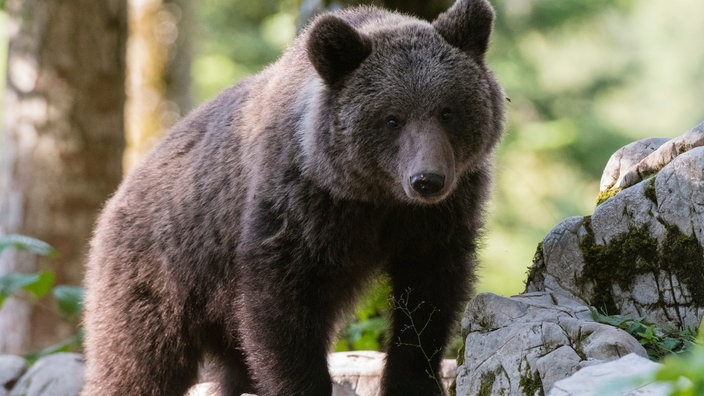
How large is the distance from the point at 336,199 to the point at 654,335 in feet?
5.83

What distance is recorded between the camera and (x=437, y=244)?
5664mm

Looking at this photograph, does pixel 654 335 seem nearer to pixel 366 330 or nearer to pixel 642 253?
pixel 642 253

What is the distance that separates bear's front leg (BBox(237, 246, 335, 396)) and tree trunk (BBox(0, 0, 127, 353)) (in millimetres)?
5171

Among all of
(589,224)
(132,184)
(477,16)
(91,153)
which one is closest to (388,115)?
(477,16)

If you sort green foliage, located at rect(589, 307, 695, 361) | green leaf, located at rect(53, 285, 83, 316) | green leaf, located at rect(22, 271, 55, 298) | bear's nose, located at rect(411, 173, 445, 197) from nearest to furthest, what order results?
green foliage, located at rect(589, 307, 695, 361) → bear's nose, located at rect(411, 173, 445, 197) → green leaf, located at rect(22, 271, 55, 298) → green leaf, located at rect(53, 285, 83, 316)

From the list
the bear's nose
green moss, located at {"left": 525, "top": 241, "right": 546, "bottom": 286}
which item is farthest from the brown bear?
green moss, located at {"left": 525, "top": 241, "right": 546, "bottom": 286}

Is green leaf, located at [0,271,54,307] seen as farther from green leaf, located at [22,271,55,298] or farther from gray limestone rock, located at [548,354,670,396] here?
Result: gray limestone rock, located at [548,354,670,396]

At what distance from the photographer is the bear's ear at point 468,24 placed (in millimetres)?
5492

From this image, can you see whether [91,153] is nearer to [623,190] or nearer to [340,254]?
Answer: [340,254]

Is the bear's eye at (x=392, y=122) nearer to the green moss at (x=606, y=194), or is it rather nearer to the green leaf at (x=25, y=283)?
the green moss at (x=606, y=194)

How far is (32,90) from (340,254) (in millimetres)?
5967

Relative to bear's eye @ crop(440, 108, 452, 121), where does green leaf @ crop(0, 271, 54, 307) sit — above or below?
below

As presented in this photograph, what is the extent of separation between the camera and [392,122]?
17.4ft

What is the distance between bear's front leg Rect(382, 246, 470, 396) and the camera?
5.75 metres
